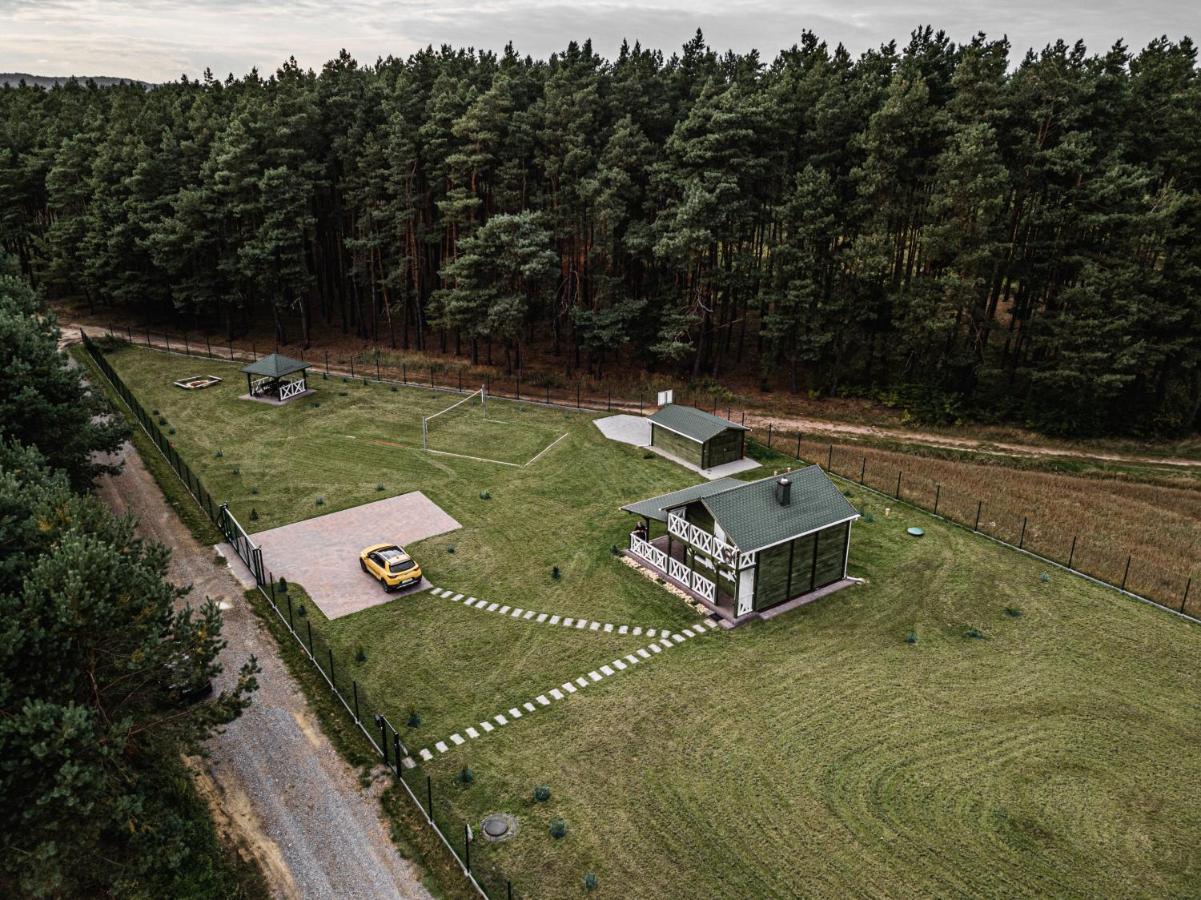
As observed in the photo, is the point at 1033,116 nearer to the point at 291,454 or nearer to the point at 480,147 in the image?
the point at 480,147

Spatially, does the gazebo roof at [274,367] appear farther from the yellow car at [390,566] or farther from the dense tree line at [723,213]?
the yellow car at [390,566]

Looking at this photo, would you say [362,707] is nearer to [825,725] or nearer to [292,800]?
[292,800]

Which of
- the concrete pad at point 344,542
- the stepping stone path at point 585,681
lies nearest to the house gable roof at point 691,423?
the concrete pad at point 344,542

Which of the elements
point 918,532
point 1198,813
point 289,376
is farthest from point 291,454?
point 1198,813

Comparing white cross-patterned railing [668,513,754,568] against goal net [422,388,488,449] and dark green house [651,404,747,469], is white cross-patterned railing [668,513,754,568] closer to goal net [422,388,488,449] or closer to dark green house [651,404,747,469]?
dark green house [651,404,747,469]

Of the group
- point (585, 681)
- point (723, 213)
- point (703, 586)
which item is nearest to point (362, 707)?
point (585, 681)

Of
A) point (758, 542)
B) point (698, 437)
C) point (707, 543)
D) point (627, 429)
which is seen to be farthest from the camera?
point (627, 429)
